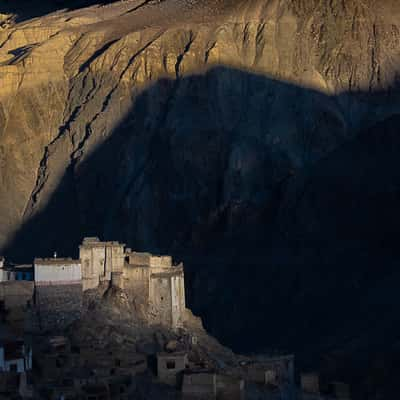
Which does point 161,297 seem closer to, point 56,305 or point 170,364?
point 56,305

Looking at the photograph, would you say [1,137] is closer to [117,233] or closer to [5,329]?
[117,233]

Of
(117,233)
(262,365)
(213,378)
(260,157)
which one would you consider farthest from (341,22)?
(213,378)

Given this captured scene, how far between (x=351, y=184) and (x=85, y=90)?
15.6 m

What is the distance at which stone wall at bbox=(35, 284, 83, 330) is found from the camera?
2532 inches

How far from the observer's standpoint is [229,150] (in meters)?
93.6

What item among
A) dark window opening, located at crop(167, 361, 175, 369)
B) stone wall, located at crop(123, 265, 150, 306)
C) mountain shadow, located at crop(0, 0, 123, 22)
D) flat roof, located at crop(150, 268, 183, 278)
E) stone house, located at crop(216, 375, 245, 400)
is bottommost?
stone house, located at crop(216, 375, 245, 400)

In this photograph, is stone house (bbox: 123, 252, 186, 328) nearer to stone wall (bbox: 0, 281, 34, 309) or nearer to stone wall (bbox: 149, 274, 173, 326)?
stone wall (bbox: 149, 274, 173, 326)

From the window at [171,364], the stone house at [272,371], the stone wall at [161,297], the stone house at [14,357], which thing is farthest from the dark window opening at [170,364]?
the stone wall at [161,297]

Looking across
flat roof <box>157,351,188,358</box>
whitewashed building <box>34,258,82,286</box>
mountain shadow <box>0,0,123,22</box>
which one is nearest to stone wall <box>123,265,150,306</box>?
whitewashed building <box>34,258,82,286</box>

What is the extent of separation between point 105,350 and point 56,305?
2.68m

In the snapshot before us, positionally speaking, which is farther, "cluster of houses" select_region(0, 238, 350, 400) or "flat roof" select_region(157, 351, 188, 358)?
"flat roof" select_region(157, 351, 188, 358)

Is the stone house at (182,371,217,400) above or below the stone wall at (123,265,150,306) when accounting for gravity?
below

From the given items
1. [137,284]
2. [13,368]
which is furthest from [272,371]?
[13,368]

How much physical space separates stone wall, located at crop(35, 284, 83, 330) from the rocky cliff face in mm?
19972
